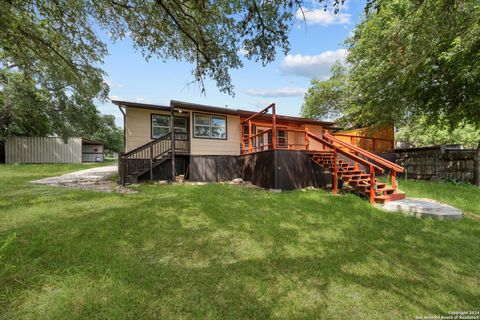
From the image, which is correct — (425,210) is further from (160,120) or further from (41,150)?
(41,150)

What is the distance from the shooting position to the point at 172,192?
7059mm

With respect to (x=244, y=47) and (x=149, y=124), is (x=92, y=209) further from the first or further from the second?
(x=149, y=124)

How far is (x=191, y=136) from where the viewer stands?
10.2m

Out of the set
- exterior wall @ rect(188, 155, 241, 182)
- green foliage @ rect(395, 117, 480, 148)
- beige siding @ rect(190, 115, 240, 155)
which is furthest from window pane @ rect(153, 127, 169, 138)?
green foliage @ rect(395, 117, 480, 148)

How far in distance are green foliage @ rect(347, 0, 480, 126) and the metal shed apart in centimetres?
2276

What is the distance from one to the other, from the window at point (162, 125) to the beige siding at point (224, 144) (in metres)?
1.00

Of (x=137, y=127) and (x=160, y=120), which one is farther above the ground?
(x=160, y=120)

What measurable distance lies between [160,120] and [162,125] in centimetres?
25

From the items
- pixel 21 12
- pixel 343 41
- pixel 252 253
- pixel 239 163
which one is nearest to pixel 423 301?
pixel 252 253

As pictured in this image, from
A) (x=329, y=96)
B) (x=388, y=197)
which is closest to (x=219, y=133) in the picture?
(x=388, y=197)

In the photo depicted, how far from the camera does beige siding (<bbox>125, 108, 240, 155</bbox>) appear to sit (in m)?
9.91

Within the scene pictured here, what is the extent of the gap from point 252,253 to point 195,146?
7533 mm

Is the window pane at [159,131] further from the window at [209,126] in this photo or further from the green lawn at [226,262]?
the green lawn at [226,262]

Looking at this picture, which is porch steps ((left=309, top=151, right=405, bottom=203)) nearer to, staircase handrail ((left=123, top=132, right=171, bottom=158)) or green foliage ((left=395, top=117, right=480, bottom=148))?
staircase handrail ((left=123, top=132, right=171, bottom=158))
